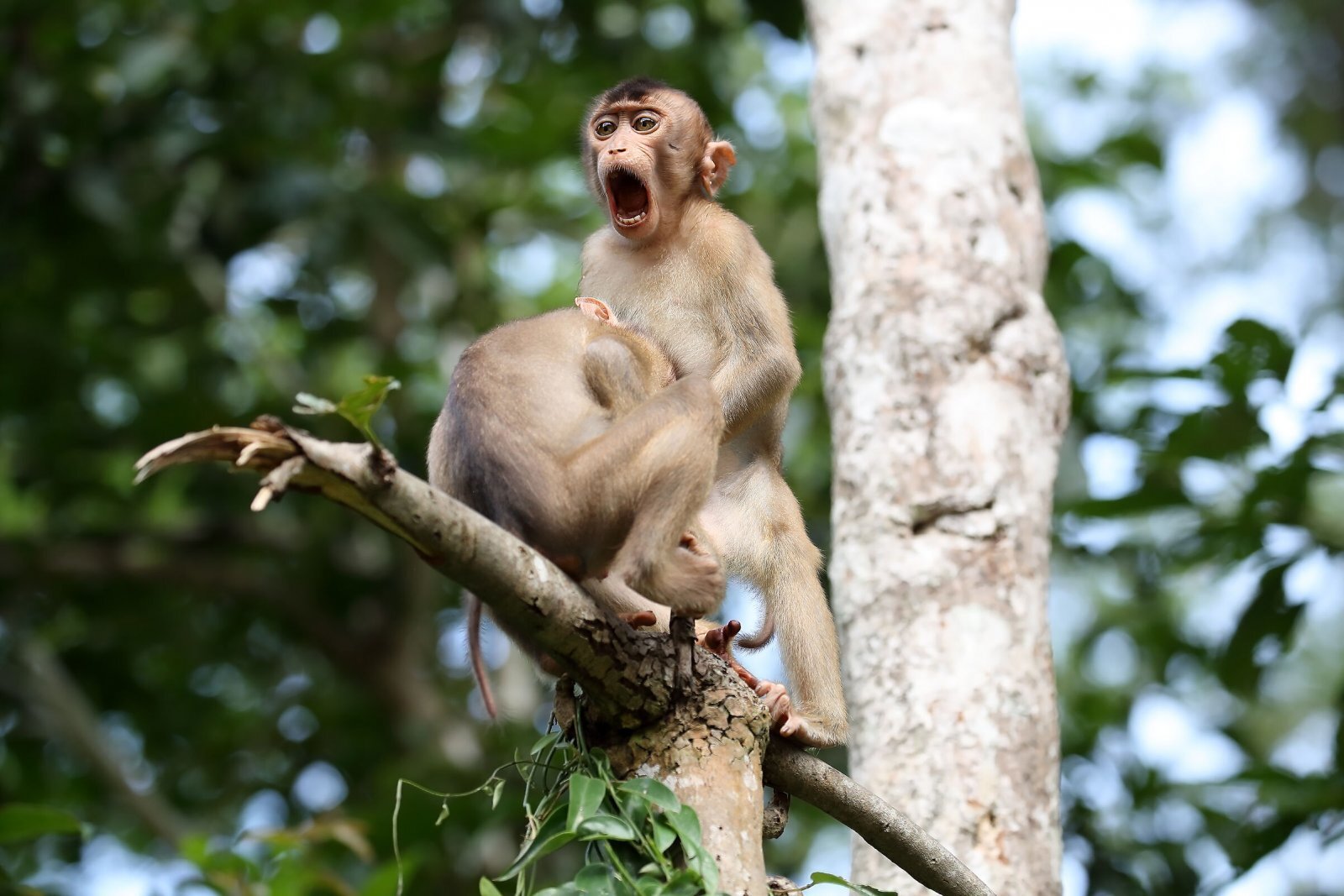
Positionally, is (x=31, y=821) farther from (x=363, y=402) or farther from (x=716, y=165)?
(x=716, y=165)

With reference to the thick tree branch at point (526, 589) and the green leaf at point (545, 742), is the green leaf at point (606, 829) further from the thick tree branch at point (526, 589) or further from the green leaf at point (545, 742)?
the green leaf at point (545, 742)

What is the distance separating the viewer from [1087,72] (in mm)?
16125

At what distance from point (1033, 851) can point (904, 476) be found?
134cm

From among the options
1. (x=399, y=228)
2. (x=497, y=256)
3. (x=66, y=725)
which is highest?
(x=399, y=228)

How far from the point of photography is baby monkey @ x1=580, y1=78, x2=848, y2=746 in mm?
5121

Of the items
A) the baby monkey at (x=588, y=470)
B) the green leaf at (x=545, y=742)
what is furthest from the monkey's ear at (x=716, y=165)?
the green leaf at (x=545, y=742)

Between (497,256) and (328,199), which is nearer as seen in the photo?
(328,199)

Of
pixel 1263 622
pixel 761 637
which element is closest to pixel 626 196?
pixel 761 637

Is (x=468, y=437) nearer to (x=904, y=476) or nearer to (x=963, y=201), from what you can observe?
(x=904, y=476)

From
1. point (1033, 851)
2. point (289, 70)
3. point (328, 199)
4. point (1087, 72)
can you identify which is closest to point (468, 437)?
point (1033, 851)

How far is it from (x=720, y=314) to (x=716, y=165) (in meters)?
0.76

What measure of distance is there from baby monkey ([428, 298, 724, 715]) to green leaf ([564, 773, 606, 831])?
0.52 m

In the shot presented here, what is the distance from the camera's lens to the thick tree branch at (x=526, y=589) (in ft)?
8.71

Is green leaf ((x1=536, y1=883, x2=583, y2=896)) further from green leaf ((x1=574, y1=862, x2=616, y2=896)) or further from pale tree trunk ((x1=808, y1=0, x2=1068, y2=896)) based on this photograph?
pale tree trunk ((x1=808, y1=0, x2=1068, y2=896))
